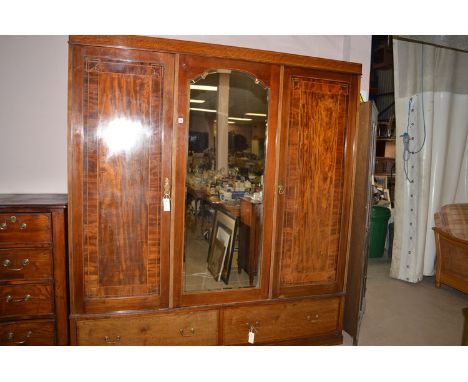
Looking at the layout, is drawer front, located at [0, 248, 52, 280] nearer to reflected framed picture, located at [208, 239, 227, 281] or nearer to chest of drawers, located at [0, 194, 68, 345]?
chest of drawers, located at [0, 194, 68, 345]

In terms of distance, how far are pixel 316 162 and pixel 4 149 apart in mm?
2324

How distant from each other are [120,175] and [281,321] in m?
1.54

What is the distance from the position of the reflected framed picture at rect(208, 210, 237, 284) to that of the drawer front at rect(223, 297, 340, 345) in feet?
0.92

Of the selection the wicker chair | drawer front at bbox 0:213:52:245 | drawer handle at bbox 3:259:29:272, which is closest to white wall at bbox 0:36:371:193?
drawer front at bbox 0:213:52:245

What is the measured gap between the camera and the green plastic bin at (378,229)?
4.55m

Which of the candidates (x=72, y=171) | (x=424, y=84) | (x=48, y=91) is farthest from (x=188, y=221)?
(x=424, y=84)

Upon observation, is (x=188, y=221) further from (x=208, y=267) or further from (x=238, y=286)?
(x=238, y=286)

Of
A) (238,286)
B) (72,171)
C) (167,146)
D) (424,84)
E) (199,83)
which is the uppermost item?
(424,84)

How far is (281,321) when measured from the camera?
231 centimetres

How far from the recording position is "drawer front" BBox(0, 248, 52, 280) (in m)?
1.92

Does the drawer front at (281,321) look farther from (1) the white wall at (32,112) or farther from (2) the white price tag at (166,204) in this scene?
(1) the white wall at (32,112)

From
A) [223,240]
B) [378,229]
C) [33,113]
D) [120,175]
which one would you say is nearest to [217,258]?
[223,240]

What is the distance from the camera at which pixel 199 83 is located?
79.2 inches

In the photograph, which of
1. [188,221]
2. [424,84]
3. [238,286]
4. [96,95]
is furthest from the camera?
[424,84]
